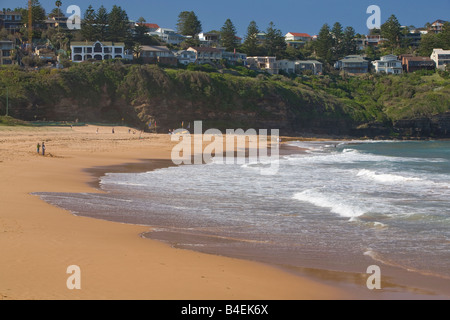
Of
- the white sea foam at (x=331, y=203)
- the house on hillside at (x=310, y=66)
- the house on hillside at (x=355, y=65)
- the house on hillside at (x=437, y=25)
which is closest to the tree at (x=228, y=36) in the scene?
the house on hillside at (x=310, y=66)

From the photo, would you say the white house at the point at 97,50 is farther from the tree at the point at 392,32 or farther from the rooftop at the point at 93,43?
the tree at the point at 392,32

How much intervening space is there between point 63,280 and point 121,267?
1158mm

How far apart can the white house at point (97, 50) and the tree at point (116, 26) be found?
3424mm

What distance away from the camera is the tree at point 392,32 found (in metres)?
103

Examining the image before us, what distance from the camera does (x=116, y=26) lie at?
2724 inches

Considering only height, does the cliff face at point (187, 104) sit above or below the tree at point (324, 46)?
below

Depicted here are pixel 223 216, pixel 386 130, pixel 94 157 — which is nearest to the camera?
pixel 223 216

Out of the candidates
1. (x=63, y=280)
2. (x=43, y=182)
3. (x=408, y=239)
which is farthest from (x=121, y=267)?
(x=43, y=182)

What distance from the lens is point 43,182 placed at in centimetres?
1730

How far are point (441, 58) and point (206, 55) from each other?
43001 mm

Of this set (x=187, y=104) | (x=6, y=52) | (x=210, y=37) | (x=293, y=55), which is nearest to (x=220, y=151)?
(x=187, y=104)

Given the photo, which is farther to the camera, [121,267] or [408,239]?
[408,239]
